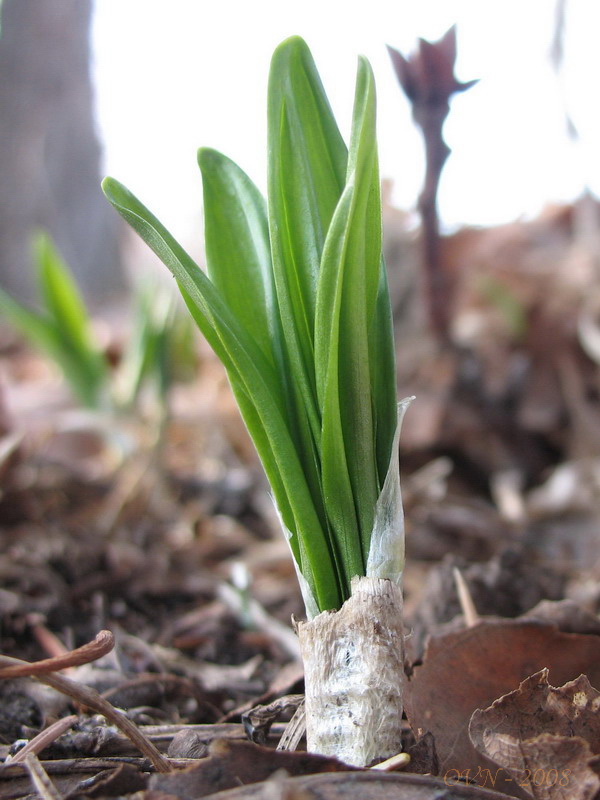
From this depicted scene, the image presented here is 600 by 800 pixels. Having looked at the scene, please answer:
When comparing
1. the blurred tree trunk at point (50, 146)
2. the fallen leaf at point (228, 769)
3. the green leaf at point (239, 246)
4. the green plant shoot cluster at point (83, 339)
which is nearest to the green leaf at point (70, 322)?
the green plant shoot cluster at point (83, 339)

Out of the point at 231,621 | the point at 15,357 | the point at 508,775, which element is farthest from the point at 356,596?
the point at 15,357

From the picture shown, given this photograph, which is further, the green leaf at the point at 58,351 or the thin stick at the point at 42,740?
the green leaf at the point at 58,351

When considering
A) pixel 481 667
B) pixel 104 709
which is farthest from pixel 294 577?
pixel 104 709

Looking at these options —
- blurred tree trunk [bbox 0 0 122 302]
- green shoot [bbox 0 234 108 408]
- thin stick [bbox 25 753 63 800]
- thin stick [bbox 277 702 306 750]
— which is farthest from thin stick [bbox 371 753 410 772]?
blurred tree trunk [bbox 0 0 122 302]

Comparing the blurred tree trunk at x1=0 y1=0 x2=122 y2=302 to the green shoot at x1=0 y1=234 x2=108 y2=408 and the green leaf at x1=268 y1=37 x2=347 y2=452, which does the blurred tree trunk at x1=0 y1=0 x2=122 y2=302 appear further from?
the green leaf at x1=268 y1=37 x2=347 y2=452

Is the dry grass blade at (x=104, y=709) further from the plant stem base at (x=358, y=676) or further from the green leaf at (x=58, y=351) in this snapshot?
the green leaf at (x=58, y=351)

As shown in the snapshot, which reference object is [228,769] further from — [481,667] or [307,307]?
[307,307]
